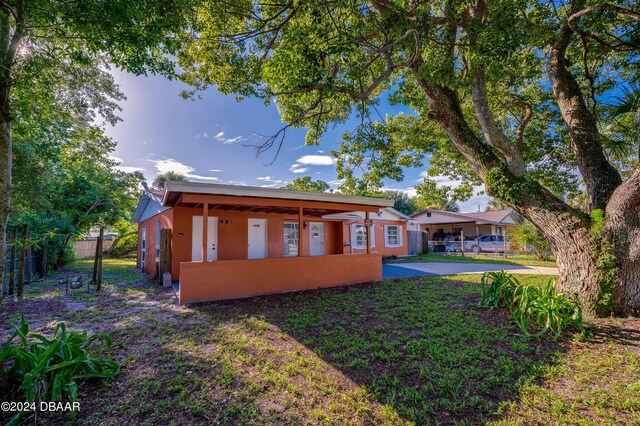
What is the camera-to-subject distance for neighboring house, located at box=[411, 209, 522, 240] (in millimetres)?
21905

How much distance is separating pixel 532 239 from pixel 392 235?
289 inches

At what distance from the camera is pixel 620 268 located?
4512 mm

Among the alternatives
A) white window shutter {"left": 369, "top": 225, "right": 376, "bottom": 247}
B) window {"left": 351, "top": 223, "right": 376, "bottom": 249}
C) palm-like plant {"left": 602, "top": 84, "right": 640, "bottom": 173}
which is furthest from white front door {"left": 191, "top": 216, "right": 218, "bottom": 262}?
palm-like plant {"left": 602, "top": 84, "right": 640, "bottom": 173}

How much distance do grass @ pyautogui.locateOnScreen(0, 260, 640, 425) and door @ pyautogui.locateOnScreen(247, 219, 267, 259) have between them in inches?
174

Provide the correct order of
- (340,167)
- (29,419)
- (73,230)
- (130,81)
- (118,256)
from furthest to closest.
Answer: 1. (118,256)
2. (73,230)
3. (340,167)
4. (130,81)
5. (29,419)

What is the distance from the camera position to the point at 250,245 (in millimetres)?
10281

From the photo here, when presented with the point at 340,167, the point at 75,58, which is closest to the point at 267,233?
the point at 340,167

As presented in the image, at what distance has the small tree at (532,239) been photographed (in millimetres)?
13734

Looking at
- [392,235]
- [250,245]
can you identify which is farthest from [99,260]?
[392,235]

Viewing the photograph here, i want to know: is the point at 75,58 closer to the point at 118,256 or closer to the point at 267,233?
the point at 267,233

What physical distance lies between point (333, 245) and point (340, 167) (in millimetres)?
5798

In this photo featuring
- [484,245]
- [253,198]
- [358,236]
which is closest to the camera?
[253,198]

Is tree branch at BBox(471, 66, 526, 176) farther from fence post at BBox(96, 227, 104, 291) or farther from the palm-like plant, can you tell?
fence post at BBox(96, 227, 104, 291)

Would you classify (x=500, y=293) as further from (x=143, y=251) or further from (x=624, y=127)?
(x=143, y=251)
